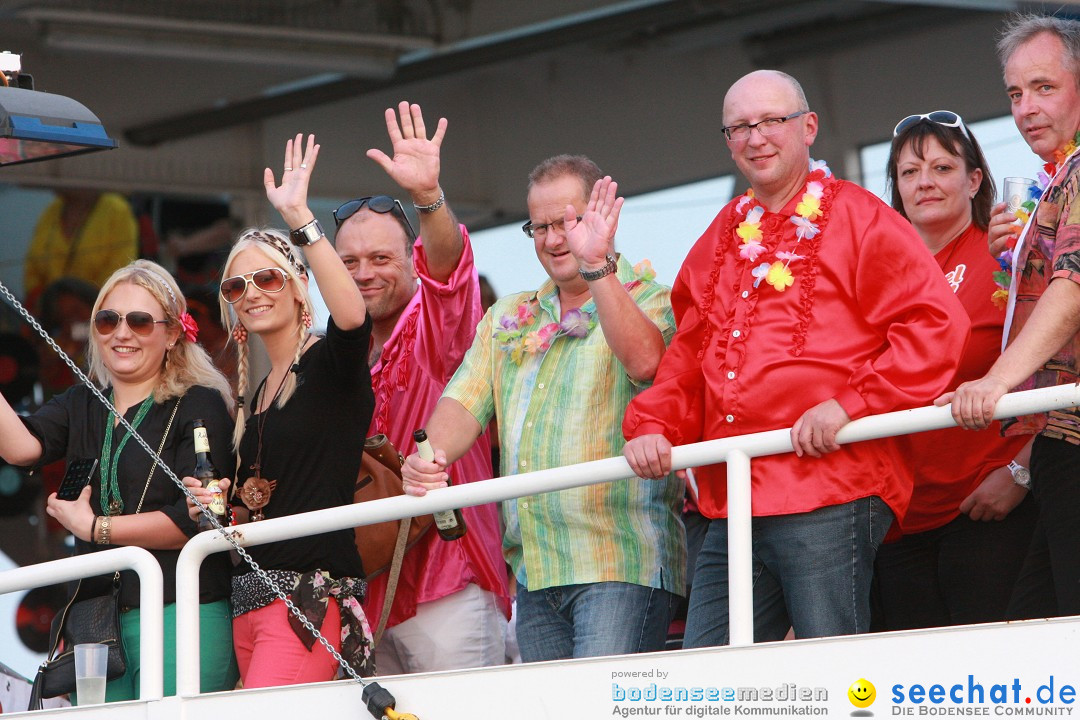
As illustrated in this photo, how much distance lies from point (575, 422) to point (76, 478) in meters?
1.46

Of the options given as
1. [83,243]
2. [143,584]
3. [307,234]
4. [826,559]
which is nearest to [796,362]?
[826,559]

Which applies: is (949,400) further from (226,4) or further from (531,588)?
(226,4)

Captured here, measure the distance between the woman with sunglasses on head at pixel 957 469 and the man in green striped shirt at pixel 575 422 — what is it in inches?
24.3

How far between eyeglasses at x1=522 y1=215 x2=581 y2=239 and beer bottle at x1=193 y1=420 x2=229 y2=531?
1.04m

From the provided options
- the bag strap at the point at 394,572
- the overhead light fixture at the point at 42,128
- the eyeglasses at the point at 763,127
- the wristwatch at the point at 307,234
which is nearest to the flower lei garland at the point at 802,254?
the eyeglasses at the point at 763,127

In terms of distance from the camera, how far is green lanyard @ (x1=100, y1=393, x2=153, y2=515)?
4266 millimetres

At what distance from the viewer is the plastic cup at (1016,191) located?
12.6 ft

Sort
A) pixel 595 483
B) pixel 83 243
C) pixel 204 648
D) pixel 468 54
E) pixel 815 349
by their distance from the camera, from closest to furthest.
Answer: pixel 815 349 → pixel 595 483 → pixel 204 648 → pixel 468 54 → pixel 83 243

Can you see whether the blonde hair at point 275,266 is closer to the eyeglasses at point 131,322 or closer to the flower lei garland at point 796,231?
the eyeglasses at point 131,322

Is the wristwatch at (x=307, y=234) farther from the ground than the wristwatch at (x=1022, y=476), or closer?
farther from the ground

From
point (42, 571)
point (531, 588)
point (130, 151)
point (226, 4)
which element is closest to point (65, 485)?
point (42, 571)

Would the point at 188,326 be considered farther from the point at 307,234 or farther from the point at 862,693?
the point at 862,693

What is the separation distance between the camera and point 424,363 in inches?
188

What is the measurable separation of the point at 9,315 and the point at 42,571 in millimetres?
8488
